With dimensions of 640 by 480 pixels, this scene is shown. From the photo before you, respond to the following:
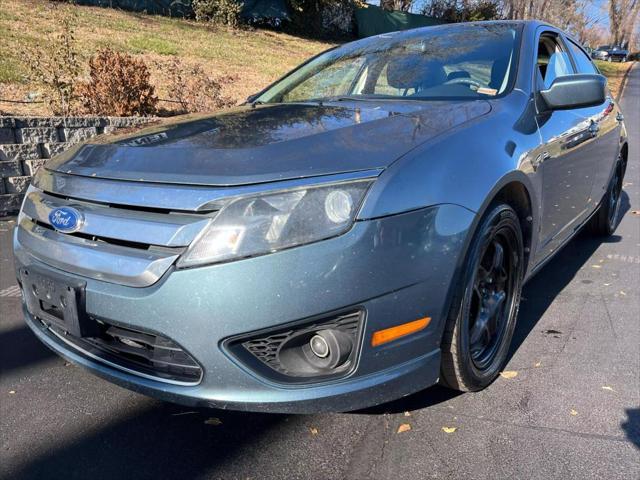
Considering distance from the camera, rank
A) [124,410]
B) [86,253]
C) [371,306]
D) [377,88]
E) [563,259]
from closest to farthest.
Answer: [371,306], [86,253], [124,410], [377,88], [563,259]

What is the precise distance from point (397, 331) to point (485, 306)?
2.53ft

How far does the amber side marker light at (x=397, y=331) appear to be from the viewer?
1.82 meters

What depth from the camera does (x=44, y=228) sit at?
215 centimetres

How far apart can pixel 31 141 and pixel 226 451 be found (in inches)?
176

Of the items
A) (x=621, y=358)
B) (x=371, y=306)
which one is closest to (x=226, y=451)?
(x=371, y=306)

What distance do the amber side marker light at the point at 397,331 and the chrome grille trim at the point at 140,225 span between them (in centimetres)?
68

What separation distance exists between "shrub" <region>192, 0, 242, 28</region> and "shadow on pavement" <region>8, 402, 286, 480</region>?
16589 mm

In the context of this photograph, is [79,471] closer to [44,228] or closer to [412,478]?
[44,228]

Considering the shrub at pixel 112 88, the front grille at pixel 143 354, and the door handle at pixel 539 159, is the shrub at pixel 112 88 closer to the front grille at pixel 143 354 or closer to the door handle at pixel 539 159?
the front grille at pixel 143 354

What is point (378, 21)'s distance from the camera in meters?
22.8

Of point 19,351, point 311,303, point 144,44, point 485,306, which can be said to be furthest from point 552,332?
point 144,44

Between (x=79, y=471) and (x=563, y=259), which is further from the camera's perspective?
(x=563, y=259)

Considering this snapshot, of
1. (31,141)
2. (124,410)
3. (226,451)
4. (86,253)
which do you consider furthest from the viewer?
(31,141)

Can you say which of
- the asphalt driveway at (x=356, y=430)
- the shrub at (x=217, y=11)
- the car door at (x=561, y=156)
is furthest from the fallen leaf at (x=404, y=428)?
the shrub at (x=217, y=11)
